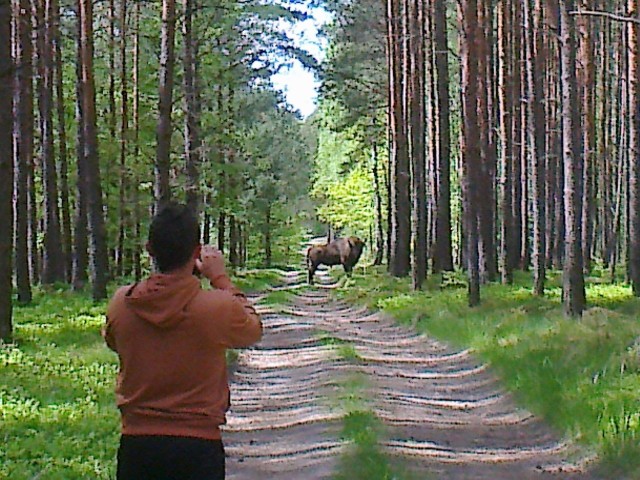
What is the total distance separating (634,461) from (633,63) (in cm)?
1517

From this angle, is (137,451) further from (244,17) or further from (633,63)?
(244,17)

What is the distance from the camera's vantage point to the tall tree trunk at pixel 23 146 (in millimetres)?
21109

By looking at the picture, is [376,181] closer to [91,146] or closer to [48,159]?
[48,159]

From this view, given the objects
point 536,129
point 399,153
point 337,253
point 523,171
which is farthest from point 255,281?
point 536,129

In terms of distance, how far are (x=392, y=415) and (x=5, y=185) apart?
725 centimetres

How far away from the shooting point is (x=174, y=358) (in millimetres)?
4426

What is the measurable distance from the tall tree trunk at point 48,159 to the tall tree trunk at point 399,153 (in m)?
9.77

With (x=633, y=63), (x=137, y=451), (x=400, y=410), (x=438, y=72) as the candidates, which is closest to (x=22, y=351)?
(x=400, y=410)

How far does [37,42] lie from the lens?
27594 millimetres

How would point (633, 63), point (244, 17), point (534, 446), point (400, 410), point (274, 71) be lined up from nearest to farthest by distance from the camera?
point (534, 446) → point (400, 410) → point (633, 63) → point (244, 17) → point (274, 71)

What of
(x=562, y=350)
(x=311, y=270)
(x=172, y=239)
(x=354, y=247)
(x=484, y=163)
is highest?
(x=484, y=163)

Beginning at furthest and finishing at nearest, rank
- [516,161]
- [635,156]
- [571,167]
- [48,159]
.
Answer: [516,161] < [48,159] < [635,156] < [571,167]

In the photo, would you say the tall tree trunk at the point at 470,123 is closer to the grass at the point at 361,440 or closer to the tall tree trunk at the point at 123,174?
the grass at the point at 361,440

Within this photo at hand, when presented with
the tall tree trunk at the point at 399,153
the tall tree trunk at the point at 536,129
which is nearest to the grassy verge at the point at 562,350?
the tall tree trunk at the point at 536,129
